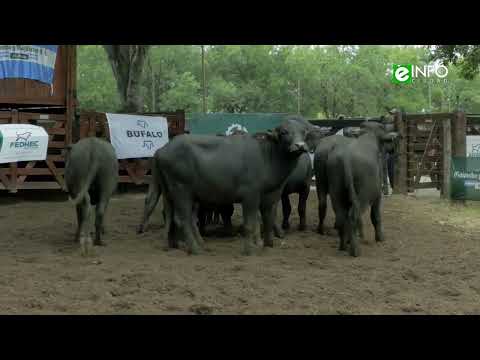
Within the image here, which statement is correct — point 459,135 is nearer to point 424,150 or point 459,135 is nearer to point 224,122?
point 424,150

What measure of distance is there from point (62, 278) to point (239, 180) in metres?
2.68

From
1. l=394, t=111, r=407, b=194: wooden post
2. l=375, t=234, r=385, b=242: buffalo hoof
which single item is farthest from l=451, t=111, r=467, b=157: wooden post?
l=375, t=234, r=385, b=242: buffalo hoof

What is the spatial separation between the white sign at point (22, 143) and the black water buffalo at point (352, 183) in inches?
291

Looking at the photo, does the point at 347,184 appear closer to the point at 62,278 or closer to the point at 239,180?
the point at 239,180

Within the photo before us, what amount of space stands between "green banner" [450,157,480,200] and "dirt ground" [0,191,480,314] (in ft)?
9.33

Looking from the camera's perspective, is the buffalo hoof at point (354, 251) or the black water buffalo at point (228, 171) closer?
the buffalo hoof at point (354, 251)

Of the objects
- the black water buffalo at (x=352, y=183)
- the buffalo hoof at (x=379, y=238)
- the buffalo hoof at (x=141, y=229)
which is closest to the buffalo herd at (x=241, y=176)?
the black water buffalo at (x=352, y=183)

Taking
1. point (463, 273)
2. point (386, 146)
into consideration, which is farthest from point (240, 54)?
point (463, 273)

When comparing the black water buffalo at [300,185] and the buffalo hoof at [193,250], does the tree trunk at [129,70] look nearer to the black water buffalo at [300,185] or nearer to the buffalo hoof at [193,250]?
the black water buffalo at [300,185]

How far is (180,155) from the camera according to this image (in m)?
7.98

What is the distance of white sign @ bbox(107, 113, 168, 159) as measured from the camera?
14078mm

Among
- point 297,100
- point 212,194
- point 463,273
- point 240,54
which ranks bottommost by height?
point 463,273

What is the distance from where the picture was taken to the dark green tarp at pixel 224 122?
622 inches

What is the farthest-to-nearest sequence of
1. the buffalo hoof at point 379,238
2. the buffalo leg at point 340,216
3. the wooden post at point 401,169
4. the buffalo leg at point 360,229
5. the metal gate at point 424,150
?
the wooden post at point 401,169 < the metal gate at point 424,150 < the buffalo hoof at point 379,238 < the buffalo leg at point 360,229 < the buffalo leg at point 340,216
